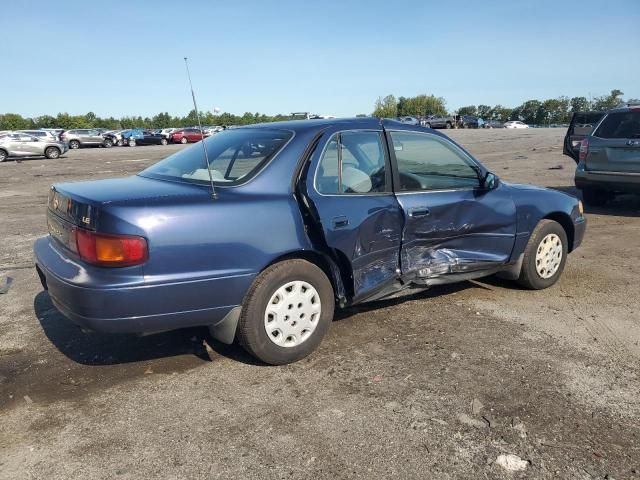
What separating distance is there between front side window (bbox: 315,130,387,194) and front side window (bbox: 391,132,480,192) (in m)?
0.17

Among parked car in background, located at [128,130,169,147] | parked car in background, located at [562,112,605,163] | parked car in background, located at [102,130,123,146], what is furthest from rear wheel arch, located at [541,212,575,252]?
parked car in background, located at [128,130,169,147]

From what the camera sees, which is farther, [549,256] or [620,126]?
[620,126]

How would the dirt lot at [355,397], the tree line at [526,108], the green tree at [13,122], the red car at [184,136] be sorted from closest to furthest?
the dirt lot at [355,397], the red car at [184,136], the green tree at [13,122], the tree line at [526,108]

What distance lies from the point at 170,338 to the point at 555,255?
139 inches

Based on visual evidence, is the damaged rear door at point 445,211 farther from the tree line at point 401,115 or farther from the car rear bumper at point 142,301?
the tree line at point 401,115

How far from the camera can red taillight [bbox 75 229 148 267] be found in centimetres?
306

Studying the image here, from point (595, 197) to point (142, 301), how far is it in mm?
8847

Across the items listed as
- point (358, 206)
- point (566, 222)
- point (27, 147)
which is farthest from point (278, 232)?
point (27, 147)

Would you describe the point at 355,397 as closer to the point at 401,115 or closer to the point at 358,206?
the point at 358,206

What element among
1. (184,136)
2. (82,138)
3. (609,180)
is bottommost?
(184,136)

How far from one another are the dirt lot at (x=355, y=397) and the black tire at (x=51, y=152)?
2505cm

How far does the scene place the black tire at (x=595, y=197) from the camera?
381 inches

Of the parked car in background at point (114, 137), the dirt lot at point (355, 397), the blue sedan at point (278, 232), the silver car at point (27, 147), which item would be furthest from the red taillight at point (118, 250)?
the parked car in background at point (114, 137)

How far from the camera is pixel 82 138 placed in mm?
41188
